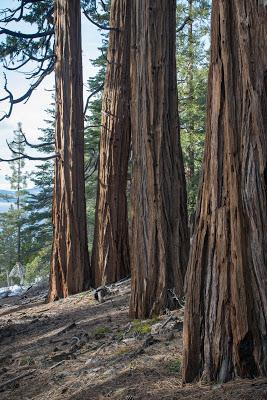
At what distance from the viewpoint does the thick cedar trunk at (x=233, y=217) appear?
3475mm

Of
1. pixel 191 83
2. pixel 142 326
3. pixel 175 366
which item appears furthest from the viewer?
pixel 191 83

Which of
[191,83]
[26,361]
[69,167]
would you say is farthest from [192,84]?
[26,361]

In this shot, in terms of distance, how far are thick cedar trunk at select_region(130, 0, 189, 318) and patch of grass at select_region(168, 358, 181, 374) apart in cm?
184

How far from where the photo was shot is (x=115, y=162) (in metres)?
9.65

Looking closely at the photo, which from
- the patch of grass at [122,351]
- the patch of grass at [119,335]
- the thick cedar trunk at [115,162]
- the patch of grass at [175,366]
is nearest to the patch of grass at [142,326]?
the patch of grass at [119,335]

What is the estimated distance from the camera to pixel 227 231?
3592mm

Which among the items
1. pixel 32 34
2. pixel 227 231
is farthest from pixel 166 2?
pixel 32 34

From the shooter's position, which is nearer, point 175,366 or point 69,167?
point 175,366

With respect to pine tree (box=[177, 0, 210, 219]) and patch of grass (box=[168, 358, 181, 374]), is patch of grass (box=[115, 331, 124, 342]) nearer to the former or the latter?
patch of grass (box=[168, 358, 181, 374])

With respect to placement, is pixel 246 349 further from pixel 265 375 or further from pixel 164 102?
pixel 164 102

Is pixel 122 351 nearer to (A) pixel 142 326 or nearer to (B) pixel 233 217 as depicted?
(A) pixel 142 326

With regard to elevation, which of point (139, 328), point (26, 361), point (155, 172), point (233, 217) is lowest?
point (26, 361)

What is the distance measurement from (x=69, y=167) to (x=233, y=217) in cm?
675

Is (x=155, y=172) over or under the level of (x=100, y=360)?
over
